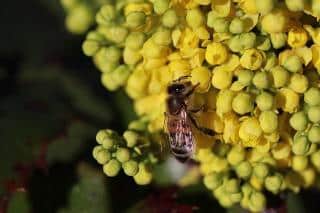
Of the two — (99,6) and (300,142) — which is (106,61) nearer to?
(99,6)

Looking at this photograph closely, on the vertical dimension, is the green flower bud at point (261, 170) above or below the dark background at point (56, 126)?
below

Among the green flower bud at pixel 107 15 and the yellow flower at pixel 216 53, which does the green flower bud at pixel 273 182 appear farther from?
the green flower bud at pixel 107 15

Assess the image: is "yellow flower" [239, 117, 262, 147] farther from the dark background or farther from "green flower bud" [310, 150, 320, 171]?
the dark background

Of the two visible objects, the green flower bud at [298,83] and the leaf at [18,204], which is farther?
the leaf at [18,204]

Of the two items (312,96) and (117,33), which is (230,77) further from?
(117,33)

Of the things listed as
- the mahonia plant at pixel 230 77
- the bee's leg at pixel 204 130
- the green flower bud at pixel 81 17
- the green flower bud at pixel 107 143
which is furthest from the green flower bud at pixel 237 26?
the green flower bud at pixel 81 17

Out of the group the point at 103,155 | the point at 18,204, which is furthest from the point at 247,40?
the point at 18,204

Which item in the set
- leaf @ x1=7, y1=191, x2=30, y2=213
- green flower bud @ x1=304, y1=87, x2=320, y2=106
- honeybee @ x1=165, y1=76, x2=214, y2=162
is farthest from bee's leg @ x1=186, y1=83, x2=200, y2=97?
leaf @ x1=7, y1=191, x2=30, y2=213
